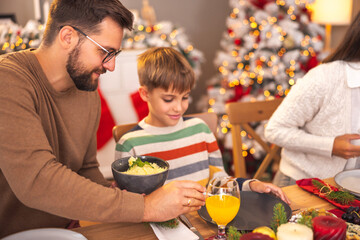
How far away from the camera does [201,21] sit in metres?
4.50

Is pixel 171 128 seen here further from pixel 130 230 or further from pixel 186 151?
pixel 130 230

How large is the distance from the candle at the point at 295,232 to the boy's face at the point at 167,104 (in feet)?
2.91

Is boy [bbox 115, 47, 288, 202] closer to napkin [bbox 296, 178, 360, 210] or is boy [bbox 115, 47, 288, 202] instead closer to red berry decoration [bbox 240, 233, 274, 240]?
napkin [bbox 296, 178, 360, 210]

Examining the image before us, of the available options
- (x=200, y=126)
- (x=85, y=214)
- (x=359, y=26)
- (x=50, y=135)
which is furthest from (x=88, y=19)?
(x=359, y=26)

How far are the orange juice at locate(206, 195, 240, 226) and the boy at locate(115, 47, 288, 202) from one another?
0.62 metres

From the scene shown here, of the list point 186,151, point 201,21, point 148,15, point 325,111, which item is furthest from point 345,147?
point 201,21

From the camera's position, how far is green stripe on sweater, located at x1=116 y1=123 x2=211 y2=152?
164cm

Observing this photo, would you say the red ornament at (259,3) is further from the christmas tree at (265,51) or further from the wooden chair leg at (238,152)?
the wooden chair leg at (238,152)

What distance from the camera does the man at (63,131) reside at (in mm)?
979

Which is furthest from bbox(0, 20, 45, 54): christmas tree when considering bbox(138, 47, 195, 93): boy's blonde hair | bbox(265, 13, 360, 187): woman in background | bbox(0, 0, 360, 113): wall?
bbox(265, 13, 360, 187): woman in background

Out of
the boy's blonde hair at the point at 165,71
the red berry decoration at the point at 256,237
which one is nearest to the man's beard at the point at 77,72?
the boy's blonde hair at the point at 165,71

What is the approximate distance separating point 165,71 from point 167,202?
0.72 metres

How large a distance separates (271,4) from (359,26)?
6.22 ft

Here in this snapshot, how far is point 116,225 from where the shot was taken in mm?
1153
